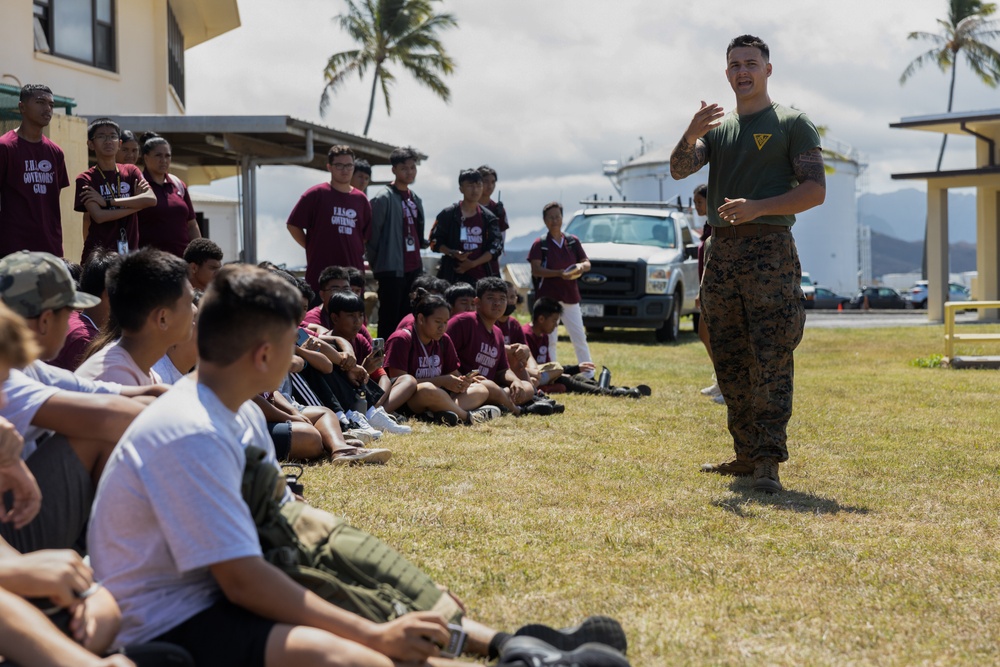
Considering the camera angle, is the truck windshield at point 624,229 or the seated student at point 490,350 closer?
the seated student at point 490,350

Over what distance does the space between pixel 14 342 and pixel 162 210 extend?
591cm

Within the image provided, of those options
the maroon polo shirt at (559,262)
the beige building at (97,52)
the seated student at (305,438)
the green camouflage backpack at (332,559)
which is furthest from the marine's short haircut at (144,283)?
the beige building at (97,52)

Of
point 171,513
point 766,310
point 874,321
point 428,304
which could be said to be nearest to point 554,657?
point 171,513

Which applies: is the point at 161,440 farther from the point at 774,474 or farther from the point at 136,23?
the point at 136,23

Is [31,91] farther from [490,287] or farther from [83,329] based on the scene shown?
[490,287]

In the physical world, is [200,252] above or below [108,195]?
below

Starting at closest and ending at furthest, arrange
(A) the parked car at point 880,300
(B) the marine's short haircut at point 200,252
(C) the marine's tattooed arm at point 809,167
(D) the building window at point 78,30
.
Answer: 1. (C) the marine's tattooed arm at point 809,167
2. (B) the marine's short haircut at point 200,252
3. (D) the building window at point 78,30
4. (A) the parked car at point 880,300

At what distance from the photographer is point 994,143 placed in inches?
1107

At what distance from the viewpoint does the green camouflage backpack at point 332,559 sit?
9.52 feet

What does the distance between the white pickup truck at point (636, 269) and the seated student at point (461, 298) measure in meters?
8.78

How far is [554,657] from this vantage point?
2.82 metres

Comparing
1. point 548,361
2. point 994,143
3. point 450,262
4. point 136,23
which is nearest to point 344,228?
point 450,262

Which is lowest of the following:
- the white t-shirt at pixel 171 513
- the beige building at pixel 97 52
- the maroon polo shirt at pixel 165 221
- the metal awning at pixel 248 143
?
the white t-shirt at pixel 171 513

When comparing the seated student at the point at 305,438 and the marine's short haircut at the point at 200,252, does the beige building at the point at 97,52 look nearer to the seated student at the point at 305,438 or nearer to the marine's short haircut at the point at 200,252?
the marine's short haircut at the point at 200,252
